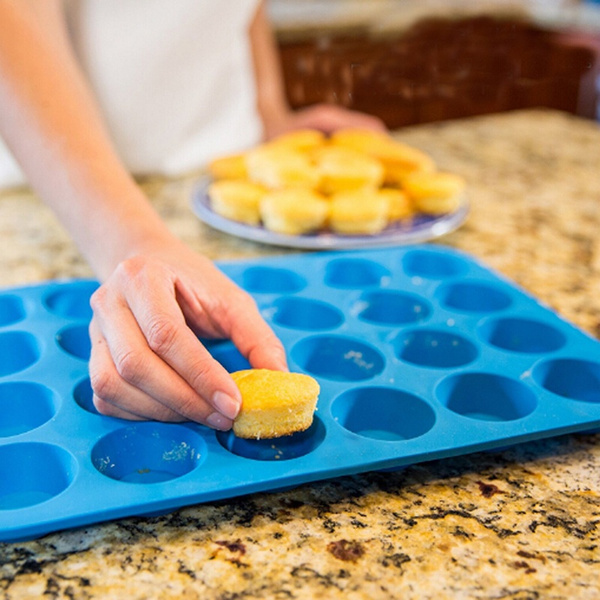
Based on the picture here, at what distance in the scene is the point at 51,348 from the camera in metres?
0.92

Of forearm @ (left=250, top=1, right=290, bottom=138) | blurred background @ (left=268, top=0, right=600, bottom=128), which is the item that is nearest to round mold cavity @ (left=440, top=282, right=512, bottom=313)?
forearm @ (left=250, top=1, right=290, bottom=138)

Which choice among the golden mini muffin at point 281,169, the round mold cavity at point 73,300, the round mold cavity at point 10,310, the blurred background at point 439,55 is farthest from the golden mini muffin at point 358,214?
the blurred background at point 439,55

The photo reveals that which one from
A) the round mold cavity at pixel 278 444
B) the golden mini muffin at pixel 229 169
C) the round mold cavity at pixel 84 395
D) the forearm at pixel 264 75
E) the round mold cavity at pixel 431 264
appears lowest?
the round mold cavity at pixel 431 264

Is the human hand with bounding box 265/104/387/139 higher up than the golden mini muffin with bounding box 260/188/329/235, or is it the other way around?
the human hand with bounding box 265/104/387/139

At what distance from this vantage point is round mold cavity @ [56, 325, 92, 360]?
983mm

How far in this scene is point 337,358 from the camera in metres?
1.00

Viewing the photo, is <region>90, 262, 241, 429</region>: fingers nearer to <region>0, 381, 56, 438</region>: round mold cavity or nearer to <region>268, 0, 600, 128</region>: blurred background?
<region>0, 381, 56, 438</region>: round mold cavity

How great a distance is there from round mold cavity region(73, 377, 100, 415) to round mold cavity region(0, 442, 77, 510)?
0.34ft

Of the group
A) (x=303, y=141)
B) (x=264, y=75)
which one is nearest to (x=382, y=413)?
(x=303, y=141)

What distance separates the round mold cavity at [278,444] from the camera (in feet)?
2.55

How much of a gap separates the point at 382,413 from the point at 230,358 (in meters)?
0.21

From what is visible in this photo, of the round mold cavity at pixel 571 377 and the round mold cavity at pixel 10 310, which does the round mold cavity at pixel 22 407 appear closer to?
the round mold cavity at pixel 10 310

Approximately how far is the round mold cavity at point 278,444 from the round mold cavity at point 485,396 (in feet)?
0.59

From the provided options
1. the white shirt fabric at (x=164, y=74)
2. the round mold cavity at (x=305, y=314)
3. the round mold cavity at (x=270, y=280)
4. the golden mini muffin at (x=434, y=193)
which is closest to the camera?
the round mold cavity at (x=305, y=314)
